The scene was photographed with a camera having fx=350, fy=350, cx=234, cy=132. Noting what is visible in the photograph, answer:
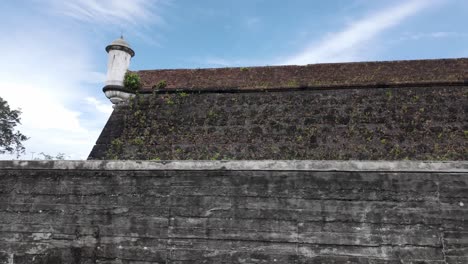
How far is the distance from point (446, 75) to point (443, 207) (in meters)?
8.79

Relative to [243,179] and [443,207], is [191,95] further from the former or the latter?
[443,207]

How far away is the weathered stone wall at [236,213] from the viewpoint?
11.8 ft

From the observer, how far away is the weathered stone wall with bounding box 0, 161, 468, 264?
3.59m

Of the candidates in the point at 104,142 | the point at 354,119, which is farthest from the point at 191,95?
the point at 354,119

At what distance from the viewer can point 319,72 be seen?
11.8 meters

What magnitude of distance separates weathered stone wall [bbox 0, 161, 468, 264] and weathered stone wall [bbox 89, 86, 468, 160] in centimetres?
602

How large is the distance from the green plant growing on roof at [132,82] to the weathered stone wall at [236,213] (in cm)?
815

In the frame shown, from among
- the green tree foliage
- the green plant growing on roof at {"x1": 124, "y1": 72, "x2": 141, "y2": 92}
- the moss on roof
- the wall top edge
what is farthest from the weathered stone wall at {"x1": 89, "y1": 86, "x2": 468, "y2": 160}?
the green tree foliage

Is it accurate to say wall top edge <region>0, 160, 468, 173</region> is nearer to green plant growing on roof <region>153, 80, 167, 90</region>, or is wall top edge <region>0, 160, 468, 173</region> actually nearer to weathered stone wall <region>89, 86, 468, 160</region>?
weathered stone wall <region>89, 86, 468, 160</region>

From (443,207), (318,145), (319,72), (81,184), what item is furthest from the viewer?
(319,72)

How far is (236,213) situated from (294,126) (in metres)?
6.97

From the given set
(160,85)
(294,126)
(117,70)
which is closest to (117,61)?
(117,70)

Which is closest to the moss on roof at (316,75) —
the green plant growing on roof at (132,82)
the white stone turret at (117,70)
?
the green plant growing on roof at (132,82)

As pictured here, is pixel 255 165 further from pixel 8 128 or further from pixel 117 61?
pixel 8 128
